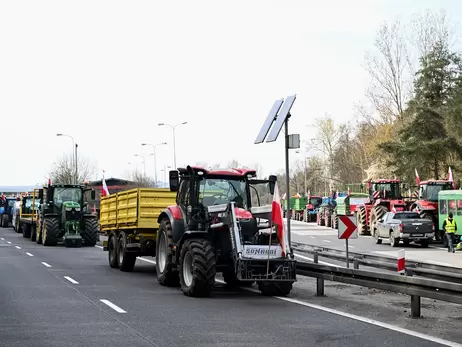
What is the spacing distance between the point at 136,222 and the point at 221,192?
4.72 metres

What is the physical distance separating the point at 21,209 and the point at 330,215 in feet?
75.5

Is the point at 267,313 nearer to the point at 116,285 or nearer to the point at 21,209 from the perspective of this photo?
the point at 116,285

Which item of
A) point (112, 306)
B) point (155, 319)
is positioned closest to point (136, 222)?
point (112, 306)

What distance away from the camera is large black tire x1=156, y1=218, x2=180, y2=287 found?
1758cm

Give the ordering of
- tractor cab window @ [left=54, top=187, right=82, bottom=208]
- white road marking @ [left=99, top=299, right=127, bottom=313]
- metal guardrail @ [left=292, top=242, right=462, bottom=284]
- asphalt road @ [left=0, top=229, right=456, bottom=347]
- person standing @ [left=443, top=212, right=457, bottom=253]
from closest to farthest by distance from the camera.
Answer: asphalt road @ [left=0, top=229, right=456, bottom=347] < white road marking @ [left=99, top=299, right=127, bottom=313] < metal guardrail @ [left=292, top=242, right=462, bottom=284] < person standing @ [left=443, top=212, right=457, bottom=253] < tractor cab window @ [left=54, top=187, right=82, bottom=208]

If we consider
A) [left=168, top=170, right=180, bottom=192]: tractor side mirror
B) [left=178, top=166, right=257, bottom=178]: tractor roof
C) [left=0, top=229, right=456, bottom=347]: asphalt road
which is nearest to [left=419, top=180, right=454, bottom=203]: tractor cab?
[left=0, top=229, right=456, bottom=347]: asphalt road

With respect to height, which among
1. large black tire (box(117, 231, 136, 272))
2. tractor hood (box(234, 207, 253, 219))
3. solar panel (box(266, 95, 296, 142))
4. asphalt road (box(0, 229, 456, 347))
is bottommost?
asphalt road (box(0, 229, 456, 347))

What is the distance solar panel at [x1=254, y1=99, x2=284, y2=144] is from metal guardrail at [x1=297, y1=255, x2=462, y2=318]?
4590 millimetres

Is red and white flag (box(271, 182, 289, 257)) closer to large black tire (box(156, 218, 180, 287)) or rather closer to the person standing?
large black tire (box(156, 218, 180, 287))

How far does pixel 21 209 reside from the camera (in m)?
52.1

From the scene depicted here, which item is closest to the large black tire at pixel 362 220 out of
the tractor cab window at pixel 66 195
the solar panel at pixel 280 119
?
the tractor cab window at pixel 66 195

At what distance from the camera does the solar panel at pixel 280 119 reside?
19625 mm

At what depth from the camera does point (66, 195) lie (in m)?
38.9

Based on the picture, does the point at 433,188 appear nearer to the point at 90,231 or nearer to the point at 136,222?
the point at 90,231
